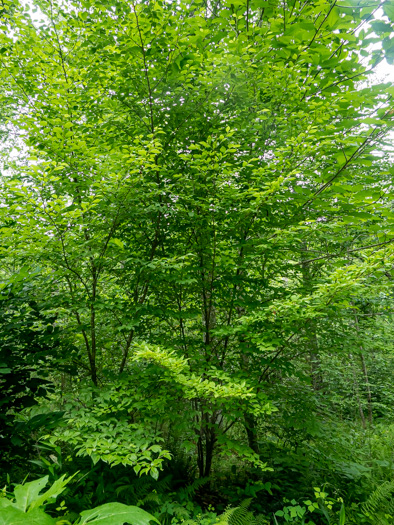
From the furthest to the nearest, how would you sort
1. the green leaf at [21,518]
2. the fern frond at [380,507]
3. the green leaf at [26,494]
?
the fern frond at [380,507]
the green leaf at [26,494]
the green leaf at [21,518]

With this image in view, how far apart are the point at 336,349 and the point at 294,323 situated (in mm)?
630

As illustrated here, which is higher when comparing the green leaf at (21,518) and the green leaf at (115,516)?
the green leaf at (21,518)

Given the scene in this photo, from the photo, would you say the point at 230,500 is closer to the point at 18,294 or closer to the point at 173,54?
the point at 18,294

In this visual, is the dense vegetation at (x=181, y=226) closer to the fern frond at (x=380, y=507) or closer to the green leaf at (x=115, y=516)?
the fern frond at (x=380, y=507)

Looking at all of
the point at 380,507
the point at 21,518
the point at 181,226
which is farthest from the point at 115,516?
the point at 380,507

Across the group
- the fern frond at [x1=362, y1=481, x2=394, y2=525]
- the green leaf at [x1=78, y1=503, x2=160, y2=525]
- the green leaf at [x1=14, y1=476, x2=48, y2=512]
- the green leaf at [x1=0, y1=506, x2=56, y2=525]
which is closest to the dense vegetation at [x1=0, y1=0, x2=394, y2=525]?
the fern frond at [x1=362, y1=481, x2=394, y2=525]

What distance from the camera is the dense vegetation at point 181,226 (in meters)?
2.31

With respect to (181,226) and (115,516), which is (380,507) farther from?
(181,226)

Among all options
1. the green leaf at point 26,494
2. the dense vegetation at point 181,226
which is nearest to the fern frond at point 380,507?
the dense vegetation at point 181,226

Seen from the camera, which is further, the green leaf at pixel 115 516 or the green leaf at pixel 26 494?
the green leaf at pixel 26 494

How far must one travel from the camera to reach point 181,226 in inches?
121

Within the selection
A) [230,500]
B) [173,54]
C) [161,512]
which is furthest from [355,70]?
[230,500]

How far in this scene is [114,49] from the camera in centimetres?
266

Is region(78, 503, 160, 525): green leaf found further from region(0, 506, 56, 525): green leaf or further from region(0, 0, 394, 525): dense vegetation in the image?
region(0, 0, 394, 525): dense vegetation
